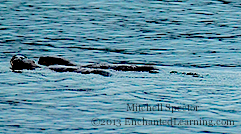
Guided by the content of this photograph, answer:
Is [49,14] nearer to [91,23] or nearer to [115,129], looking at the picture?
[91,23]

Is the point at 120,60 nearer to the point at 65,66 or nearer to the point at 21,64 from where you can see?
the point at 65,66

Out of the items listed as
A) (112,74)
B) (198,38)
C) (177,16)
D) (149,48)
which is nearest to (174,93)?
(112,74)

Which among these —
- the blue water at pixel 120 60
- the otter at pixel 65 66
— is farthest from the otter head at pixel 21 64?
the blue water at pixel 120 60

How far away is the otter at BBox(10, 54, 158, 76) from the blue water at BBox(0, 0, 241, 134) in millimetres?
289

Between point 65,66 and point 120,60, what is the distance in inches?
90.2

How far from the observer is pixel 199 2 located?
30.1 metres

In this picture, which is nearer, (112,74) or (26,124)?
(26,124)

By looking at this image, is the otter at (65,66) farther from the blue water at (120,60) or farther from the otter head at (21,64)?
the blue water at (120,60)

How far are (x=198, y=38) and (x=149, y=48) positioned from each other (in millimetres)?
2305

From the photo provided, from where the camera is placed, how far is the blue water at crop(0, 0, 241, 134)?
11.8 metres

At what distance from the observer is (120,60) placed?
17.9 metres

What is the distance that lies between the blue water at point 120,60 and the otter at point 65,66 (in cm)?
29

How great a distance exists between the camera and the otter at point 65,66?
15462mm

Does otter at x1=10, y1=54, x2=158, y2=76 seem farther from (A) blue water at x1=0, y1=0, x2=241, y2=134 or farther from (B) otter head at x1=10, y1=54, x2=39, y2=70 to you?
(A) blue water at x1=0, y1=0, x2=241, y2=134
